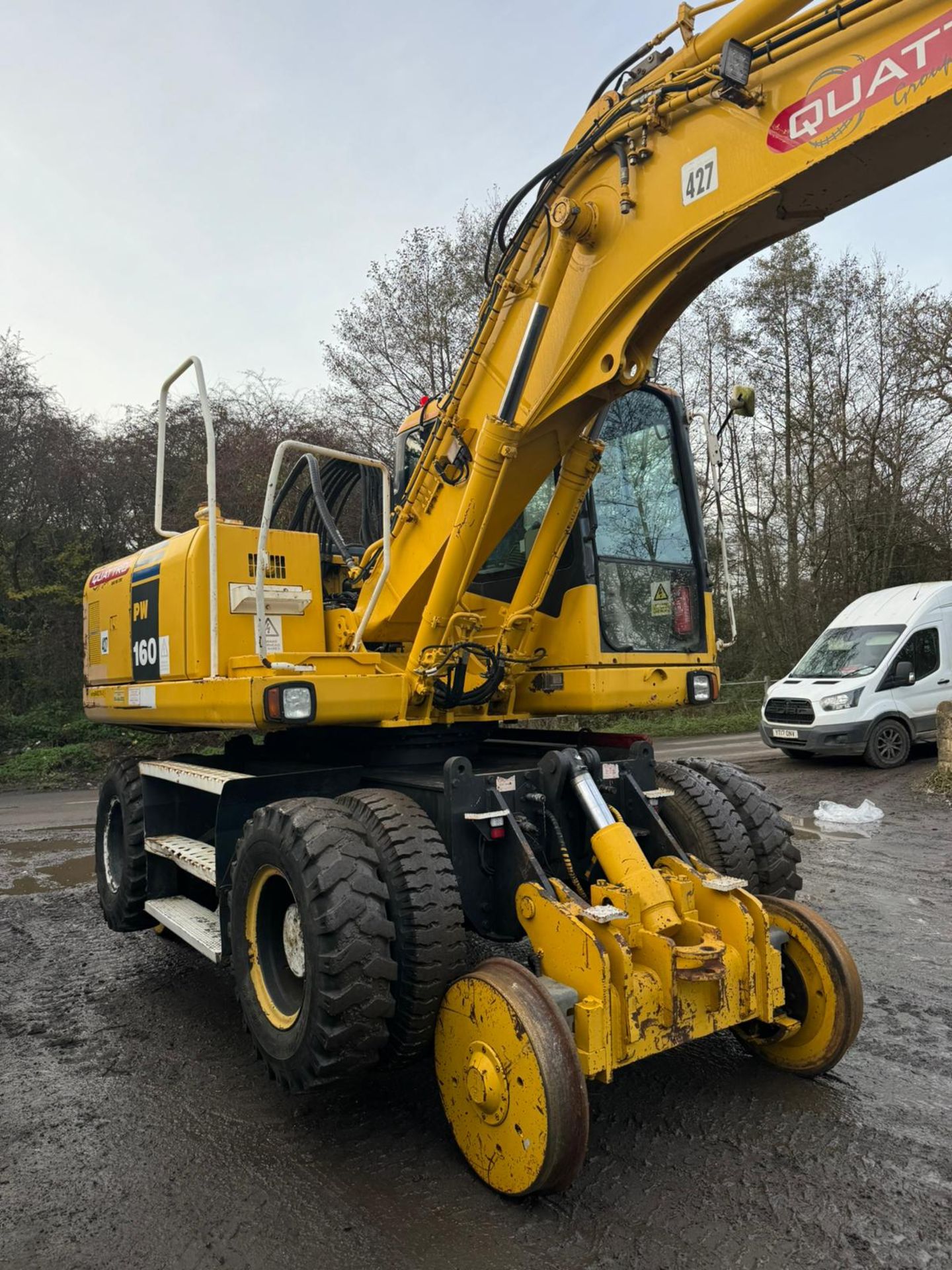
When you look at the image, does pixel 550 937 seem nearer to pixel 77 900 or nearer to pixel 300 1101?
pixel 300 1101

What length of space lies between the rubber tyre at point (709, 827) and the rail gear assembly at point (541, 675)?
16 mm

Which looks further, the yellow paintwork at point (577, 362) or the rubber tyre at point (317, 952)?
the rubber tyre at point (317, 952)

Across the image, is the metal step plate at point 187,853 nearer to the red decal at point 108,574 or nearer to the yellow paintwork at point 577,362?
the yellow paintwork at point 577,362

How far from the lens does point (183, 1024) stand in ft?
14.2

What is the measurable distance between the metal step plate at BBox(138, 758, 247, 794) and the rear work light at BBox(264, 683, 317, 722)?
66cm

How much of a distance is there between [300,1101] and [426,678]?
182 centimetres

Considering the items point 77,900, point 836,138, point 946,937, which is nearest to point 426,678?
point 836,138

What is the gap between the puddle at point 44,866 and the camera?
7250 millimetres

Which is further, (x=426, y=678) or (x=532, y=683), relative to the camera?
(x=532, y=683)

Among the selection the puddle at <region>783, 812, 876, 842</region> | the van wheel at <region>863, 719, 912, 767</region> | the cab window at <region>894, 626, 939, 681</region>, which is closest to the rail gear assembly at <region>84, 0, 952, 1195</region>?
the puddle at <region>783, 812, 876, 842</region>

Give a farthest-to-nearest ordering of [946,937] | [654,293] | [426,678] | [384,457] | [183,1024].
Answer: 1. [384,457]
2. [946,937]
3. [183,1024]
4. [426,678]
5. [654,293]

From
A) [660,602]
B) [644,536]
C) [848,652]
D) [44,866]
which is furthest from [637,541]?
[848,652]

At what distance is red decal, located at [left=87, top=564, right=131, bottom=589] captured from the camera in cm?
560

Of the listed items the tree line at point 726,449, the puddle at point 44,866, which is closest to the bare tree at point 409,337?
the tree line at point 726,449
